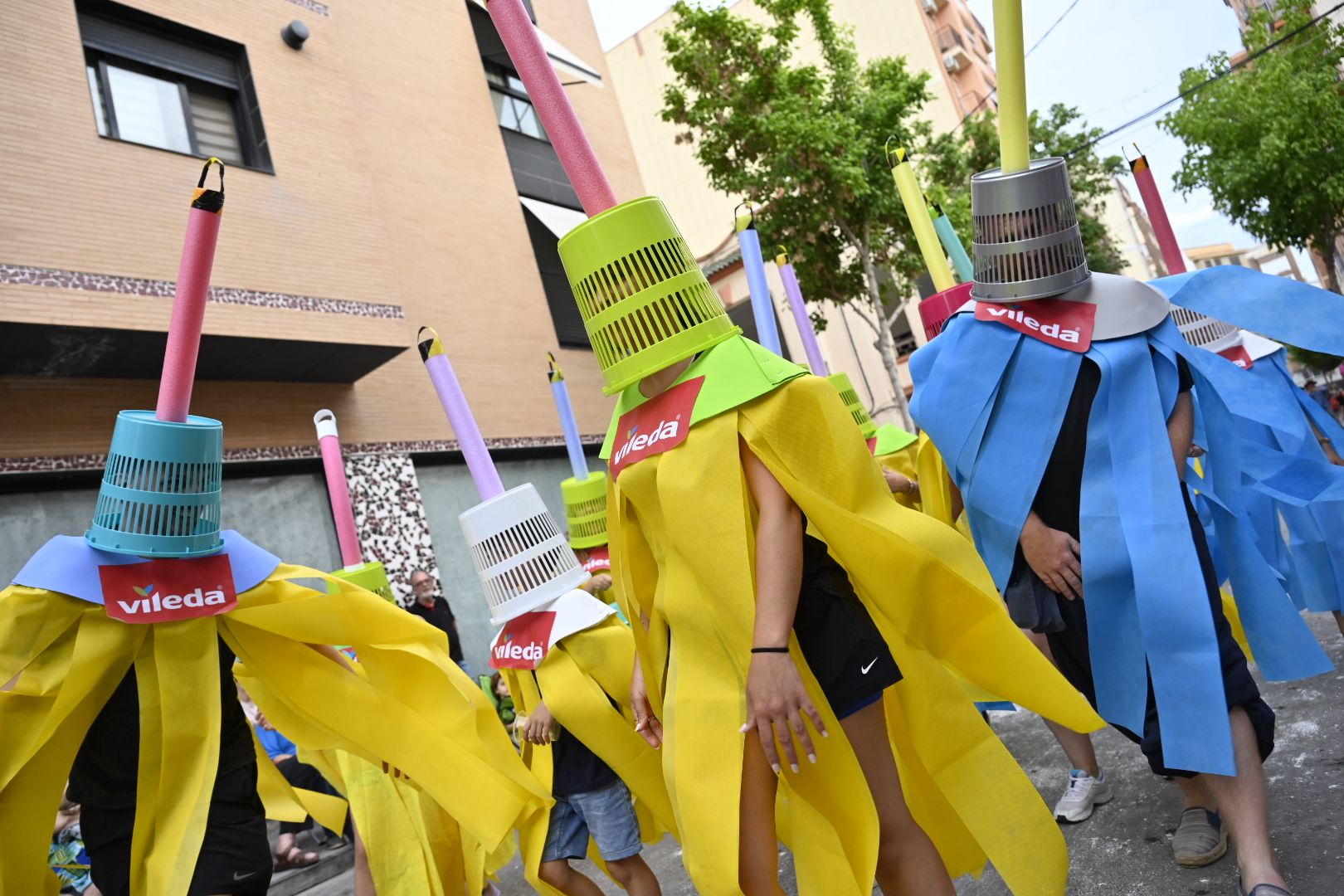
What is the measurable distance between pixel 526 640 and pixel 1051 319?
2025mm

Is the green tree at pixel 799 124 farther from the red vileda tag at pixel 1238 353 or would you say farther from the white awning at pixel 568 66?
the red vileda tag at pixel 1238 353

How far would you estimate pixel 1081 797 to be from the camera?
345cm

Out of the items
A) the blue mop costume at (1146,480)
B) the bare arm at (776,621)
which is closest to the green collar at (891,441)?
the blue mop costume at (1146,480)

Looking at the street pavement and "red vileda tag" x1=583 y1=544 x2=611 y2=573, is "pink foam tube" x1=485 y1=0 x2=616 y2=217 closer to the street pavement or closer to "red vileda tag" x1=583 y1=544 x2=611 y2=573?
the street pavement

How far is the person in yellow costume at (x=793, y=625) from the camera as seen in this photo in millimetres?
2061

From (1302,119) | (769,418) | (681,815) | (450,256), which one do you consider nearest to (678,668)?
(681,815)

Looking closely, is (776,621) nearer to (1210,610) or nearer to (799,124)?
(1210,610)

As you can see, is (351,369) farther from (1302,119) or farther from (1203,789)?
(1302,119)

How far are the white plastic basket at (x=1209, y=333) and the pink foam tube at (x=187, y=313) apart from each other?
4.15 m

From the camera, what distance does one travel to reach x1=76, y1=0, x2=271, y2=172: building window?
854 cm

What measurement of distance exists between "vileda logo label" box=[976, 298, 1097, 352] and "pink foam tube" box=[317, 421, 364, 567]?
9.63 ft

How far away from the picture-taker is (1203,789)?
291 cm

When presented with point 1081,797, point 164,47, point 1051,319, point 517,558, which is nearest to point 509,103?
point 164,47

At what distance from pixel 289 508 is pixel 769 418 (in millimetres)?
7925
